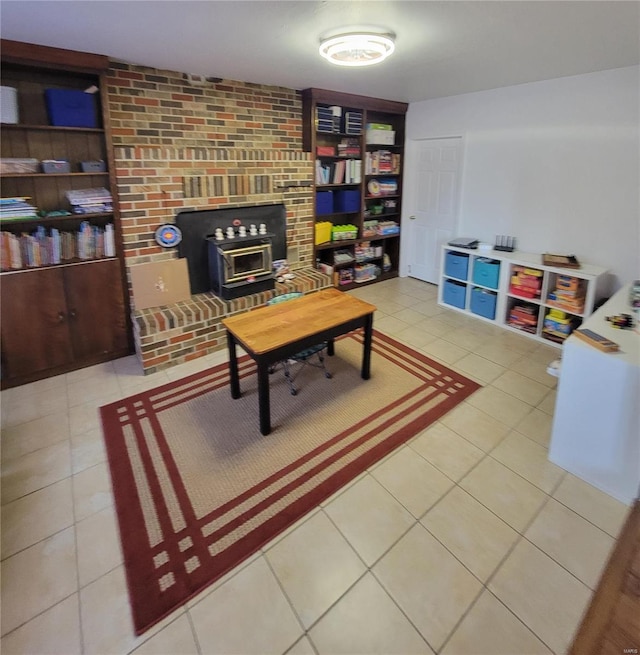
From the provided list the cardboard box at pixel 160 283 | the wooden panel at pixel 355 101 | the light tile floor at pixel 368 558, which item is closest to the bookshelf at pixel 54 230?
the cardboard box at pixel 160 283

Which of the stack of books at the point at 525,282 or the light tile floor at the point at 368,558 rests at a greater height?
the stack of books at the point at 525,282

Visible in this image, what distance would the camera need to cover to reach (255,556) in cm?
170

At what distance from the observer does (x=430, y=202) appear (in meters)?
4.96

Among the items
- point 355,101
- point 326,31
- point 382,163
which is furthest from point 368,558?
point 382,163

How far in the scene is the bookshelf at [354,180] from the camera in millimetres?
4313

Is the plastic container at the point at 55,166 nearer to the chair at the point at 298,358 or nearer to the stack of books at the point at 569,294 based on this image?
the chair at the point at 298,358

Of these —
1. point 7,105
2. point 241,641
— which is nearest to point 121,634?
point 241,641

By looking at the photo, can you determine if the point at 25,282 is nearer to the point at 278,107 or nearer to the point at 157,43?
the point at 157,43

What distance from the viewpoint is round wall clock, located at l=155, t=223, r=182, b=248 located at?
3322 millimetres

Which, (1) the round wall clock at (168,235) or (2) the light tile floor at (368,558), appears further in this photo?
(1) the round wall clock at (168,235)

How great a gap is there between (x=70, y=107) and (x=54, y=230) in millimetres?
877

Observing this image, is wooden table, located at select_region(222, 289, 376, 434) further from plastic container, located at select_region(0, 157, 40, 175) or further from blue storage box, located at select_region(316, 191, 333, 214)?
blue storage box, located at select_region(316, 191, 333, 214)

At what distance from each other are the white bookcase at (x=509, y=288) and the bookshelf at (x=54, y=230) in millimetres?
3376

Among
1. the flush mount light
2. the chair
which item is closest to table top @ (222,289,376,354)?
the chair
